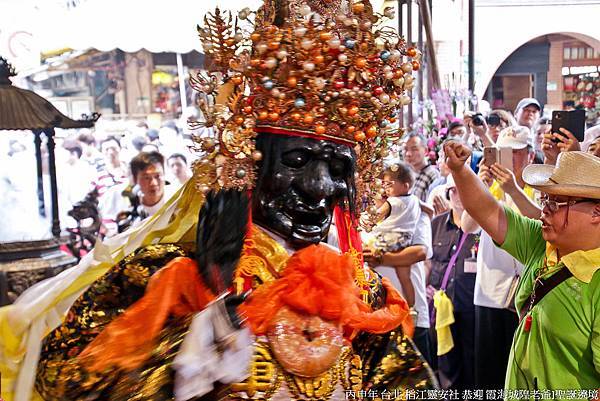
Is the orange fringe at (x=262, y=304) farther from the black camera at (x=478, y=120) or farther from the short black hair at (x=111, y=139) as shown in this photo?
the short black hair at (x=111, y=139)

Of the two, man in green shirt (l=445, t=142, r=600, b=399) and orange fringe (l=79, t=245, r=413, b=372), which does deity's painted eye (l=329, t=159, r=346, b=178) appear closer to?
orange fringe (l=79, t=245, r=413, b=372)

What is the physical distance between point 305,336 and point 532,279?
1.26 m

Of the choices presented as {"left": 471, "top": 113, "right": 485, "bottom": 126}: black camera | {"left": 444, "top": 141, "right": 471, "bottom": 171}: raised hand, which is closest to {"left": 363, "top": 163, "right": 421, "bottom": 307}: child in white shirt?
{"left": 444, "top": 141, "right": 471, "bottom": 171}: raised hand

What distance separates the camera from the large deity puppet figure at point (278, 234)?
1.78 m

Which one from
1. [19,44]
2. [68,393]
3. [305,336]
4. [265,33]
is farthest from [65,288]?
[19,44]

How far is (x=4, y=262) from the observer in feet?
12.8

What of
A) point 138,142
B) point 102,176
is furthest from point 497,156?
point 138,142

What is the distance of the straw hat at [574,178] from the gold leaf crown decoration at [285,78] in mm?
952

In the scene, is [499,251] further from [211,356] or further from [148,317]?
[211,356]

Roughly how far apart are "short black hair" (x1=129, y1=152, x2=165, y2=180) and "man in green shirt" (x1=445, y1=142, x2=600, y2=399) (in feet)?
7.06

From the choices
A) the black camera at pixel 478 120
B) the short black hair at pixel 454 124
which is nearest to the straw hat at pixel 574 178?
the black camera at pixel 478 120

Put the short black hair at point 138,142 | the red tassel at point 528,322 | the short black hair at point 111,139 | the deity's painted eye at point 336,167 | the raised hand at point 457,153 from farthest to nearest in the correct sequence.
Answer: the short black hair at point 138,142 → the short black hair at point 111,139 → the raised hand at point 457,153 → the red tassel at point 528,322 → the deity's painted eye at point 336,167

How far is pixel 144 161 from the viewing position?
14.6 ft

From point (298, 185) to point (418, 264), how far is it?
261cm
